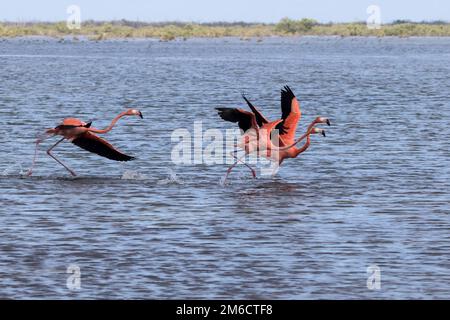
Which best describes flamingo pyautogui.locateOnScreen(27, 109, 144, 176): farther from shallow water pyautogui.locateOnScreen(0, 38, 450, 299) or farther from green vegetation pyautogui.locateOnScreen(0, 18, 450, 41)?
green vegetation pyautogui.locateOnScreen(0, 18, 450, 41)

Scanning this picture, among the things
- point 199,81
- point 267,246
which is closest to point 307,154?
point 267,246

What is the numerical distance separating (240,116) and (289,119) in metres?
1.28

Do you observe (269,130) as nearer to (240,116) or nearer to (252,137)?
(252,137)

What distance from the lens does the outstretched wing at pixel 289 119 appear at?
20.7 meters

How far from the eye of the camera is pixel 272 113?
3922cm

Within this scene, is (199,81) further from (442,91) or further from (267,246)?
(267,246)

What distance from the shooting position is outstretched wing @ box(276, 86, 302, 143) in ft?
67.8

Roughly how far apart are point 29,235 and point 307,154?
10945 millimetres

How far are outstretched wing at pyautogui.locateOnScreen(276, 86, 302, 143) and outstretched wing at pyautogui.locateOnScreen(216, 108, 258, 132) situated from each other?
761 mm

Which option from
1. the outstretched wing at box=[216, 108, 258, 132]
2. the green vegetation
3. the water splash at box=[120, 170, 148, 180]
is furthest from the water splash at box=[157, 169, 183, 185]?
the green vegetation

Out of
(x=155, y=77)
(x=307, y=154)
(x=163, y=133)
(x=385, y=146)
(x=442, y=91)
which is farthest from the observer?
(x=155, y=77)

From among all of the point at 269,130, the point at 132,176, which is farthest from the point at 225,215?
the point at 132,176

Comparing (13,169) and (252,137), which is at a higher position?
(252,137)

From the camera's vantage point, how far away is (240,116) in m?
19.8
